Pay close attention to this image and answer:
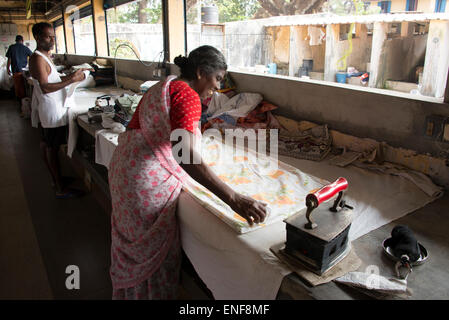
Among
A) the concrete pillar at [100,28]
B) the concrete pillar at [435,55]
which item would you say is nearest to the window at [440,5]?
the concrete pillar at [435,55]

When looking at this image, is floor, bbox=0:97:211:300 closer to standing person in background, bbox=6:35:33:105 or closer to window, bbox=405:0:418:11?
window, bbox=405:0:418:11

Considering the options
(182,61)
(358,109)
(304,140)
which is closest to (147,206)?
(182,61)

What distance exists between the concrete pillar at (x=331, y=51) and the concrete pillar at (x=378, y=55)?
1.67 ft

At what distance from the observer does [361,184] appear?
65.7 inches

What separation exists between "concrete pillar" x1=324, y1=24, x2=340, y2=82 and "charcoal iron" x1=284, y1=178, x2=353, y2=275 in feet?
11.1

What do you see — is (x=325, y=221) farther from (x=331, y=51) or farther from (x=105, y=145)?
(x=331, y=51)

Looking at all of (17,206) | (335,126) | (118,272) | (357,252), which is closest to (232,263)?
(357,252)

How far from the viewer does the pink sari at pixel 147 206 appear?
137cm

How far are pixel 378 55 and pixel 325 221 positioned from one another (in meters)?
3.18

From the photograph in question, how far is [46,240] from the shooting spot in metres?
2.53

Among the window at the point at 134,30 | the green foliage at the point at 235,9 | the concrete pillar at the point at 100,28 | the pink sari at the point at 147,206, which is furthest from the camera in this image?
the window at the point at 134,30

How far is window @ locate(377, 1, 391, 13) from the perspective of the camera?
3.14m

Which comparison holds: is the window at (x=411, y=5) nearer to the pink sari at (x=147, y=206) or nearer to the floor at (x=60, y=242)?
the floor at (x=60, y=242)

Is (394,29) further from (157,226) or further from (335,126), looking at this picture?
(157,226)
